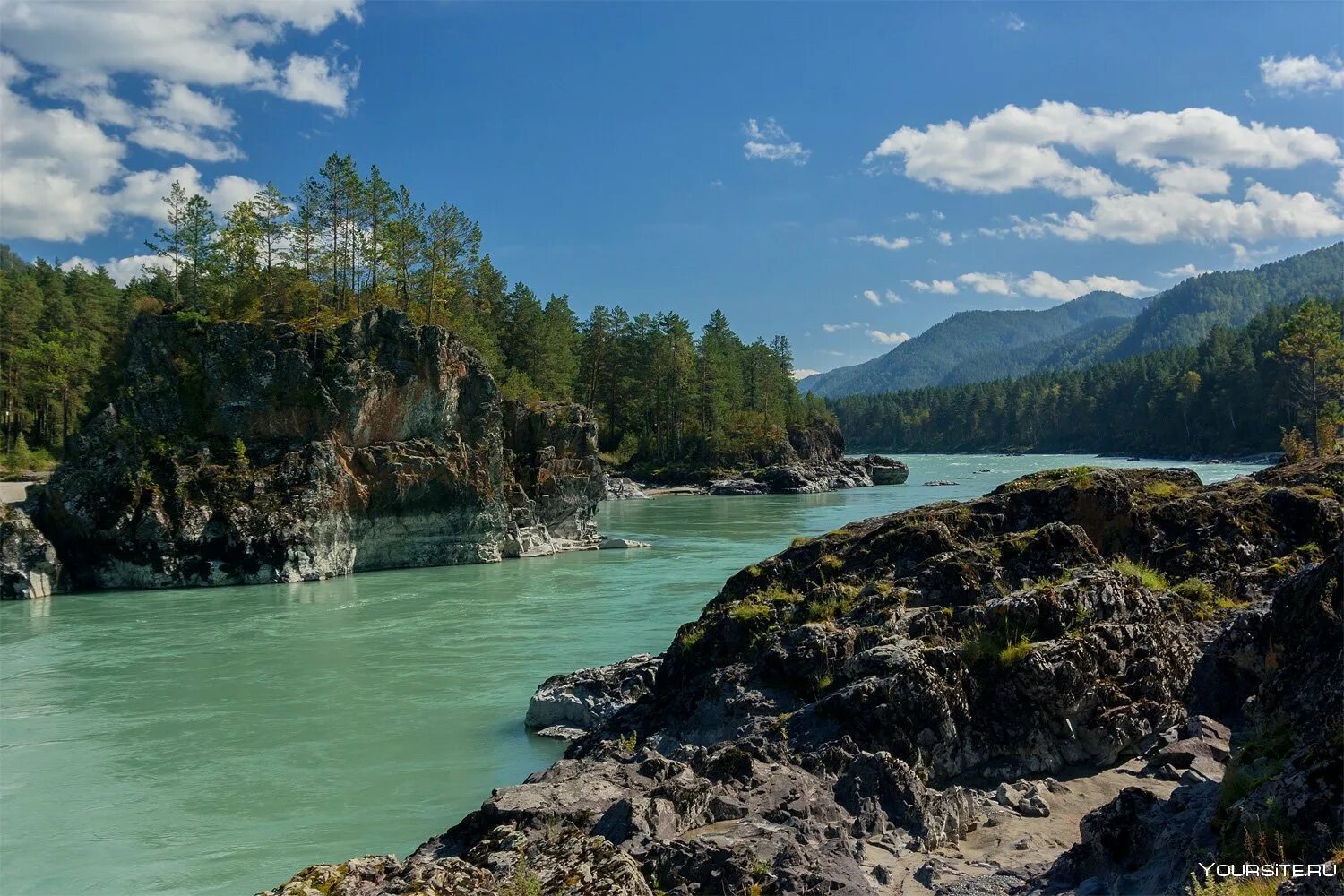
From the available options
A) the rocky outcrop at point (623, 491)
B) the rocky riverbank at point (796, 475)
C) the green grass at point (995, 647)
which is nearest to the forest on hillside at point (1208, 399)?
the rocky riverbank at point (796, 475)

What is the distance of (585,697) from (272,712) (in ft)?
23.3

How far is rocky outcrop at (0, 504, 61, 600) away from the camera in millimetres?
33781

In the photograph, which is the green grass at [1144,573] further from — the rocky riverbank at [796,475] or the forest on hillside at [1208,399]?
the rocky riverbank at [796,475]

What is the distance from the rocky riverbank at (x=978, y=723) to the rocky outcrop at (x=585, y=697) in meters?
3.08

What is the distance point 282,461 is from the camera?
1559 inches

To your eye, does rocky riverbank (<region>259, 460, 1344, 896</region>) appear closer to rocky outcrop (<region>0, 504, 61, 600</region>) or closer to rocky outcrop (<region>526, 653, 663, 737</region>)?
rocky outcrop (<region>526, 653, 663, 737</region>)

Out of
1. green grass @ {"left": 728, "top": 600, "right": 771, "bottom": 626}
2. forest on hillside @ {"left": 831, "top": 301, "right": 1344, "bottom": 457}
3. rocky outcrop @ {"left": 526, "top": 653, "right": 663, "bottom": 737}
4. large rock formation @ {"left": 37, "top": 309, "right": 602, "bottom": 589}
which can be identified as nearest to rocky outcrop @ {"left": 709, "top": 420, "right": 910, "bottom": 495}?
forest on hillside @ {"left": 831, "top": 301, "right": 1344, "bottom": 457}

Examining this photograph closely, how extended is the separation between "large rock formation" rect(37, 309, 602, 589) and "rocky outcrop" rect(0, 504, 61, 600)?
4.74 ft

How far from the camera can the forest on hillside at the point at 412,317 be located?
4894 cm

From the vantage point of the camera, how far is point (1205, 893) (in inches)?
187

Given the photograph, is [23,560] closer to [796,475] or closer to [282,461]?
[282,461]

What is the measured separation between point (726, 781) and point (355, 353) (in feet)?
121

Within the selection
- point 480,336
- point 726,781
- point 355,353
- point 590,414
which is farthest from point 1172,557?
point 480,336

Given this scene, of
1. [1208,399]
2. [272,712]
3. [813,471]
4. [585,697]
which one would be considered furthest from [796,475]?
[1208,399]
